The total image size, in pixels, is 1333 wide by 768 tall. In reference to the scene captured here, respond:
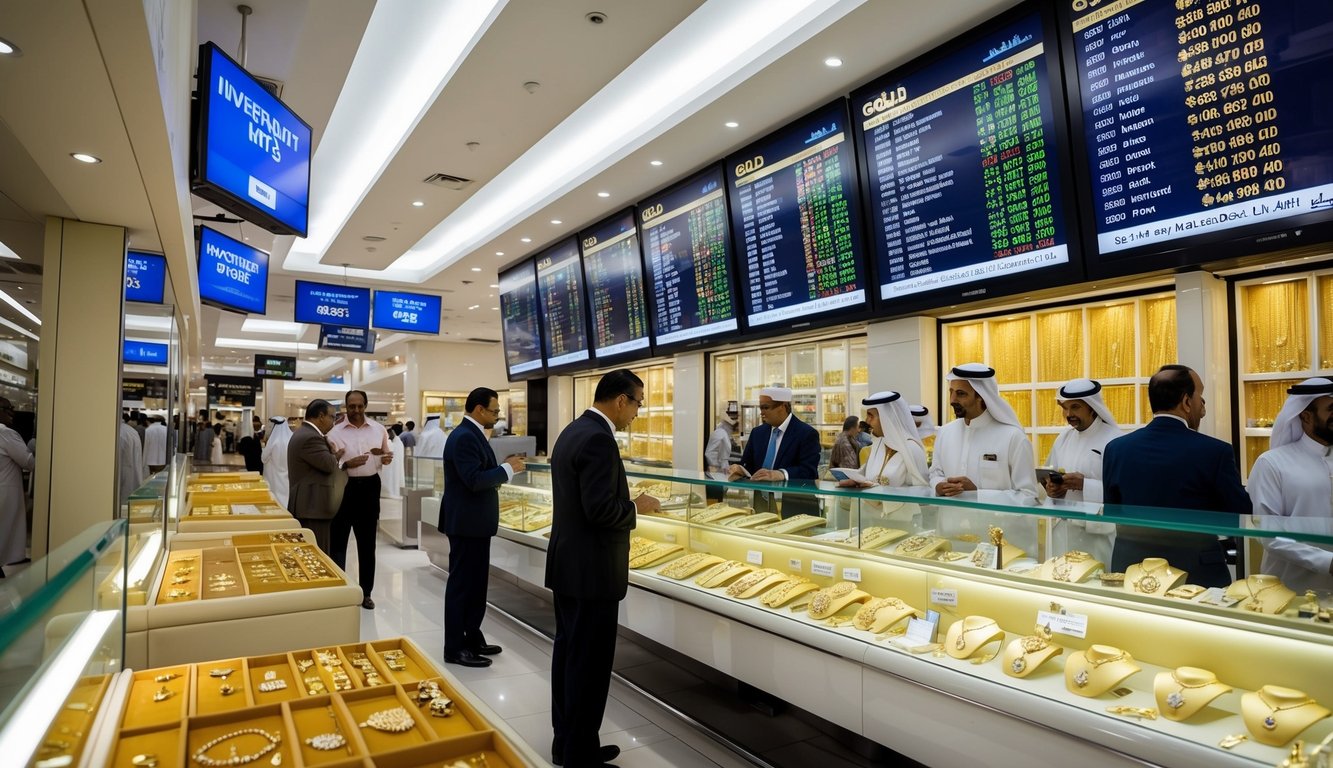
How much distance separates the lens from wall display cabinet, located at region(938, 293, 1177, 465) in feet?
14.5

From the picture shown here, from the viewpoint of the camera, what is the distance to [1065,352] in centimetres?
482

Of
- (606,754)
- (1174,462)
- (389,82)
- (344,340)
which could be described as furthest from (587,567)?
(344,340)

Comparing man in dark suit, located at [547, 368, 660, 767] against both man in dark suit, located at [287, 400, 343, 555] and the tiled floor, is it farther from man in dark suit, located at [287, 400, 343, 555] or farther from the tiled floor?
man in dark suit, located at [287, 400, 343, 555]

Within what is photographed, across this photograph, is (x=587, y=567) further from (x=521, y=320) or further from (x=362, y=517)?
(x=521, y=320)

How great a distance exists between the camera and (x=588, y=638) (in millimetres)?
3289

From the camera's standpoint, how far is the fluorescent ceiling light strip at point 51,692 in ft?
3.70

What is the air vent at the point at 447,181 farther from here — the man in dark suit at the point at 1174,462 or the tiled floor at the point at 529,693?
the man in dark suit at the point at 1174,462

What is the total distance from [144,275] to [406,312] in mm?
4289

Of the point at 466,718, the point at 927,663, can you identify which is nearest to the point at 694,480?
the point at 927,663

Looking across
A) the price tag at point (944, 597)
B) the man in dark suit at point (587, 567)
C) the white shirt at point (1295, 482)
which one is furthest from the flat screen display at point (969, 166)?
the man in dark suit at point (587, 567)

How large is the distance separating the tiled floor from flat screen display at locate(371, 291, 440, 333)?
4.52 meters

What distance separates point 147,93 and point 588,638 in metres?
2.77

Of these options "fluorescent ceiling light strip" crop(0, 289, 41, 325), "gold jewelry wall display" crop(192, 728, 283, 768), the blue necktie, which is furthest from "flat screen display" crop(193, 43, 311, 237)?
the blue necktie

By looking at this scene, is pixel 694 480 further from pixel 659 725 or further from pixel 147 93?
pixel 147 93
